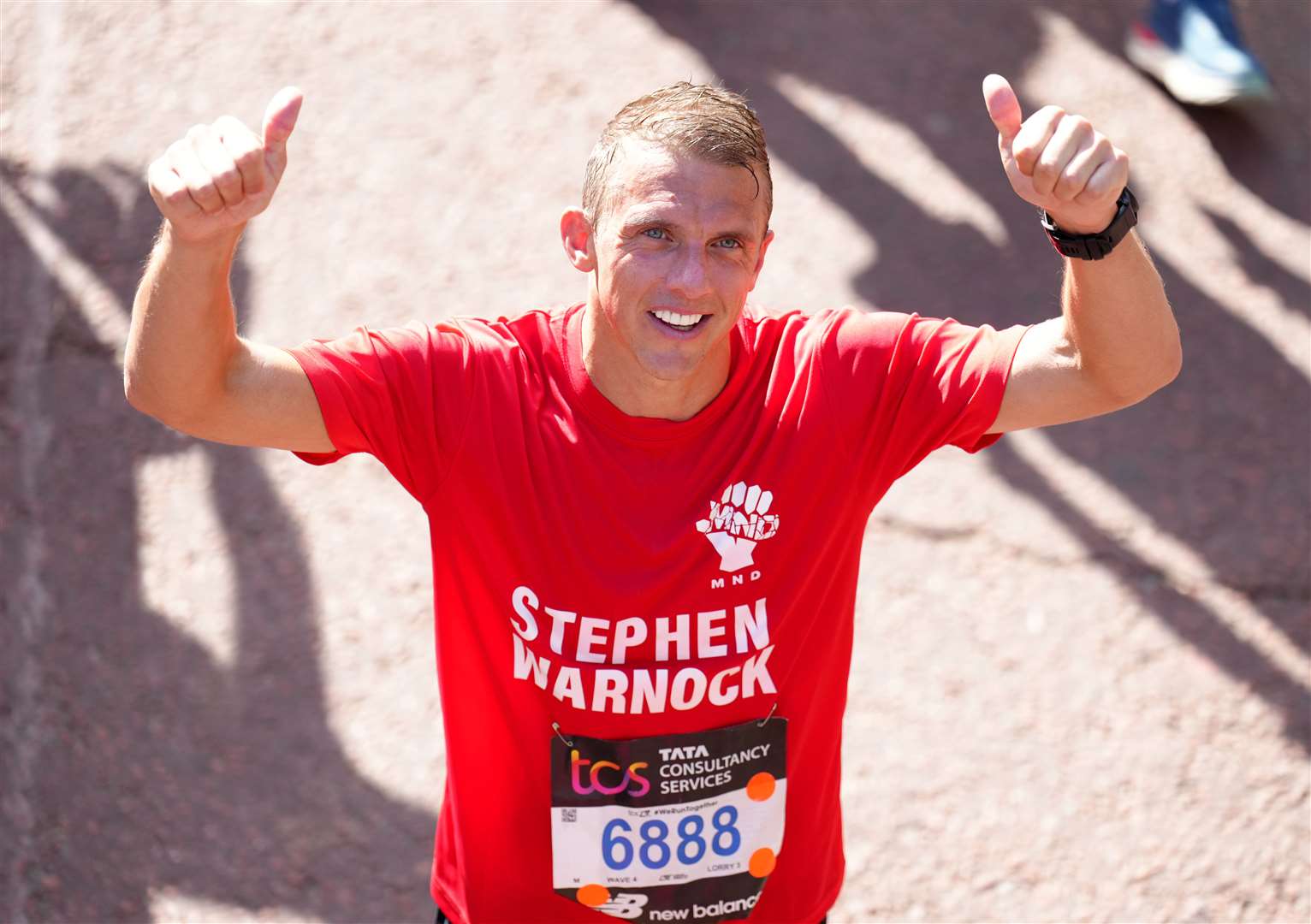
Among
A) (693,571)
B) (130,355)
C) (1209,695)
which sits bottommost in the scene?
(1209,695)

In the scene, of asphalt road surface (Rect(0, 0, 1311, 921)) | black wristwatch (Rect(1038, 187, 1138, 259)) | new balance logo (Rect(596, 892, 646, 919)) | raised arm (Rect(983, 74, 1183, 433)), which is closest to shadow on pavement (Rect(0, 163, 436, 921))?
asphalt road surface (Rect(0, 0, 1311, 921))

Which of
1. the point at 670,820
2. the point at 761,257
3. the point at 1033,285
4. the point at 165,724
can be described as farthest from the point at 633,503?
the point at 1033,285

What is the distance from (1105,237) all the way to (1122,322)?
0.45 feet

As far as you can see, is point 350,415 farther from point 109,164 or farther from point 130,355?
point 109,164

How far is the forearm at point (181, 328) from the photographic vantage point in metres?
1.95

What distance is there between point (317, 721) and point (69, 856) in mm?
654

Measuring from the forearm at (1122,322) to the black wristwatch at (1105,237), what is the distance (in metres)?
0.02

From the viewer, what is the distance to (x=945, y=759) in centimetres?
386

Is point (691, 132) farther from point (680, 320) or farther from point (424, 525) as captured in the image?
point (424, 525)

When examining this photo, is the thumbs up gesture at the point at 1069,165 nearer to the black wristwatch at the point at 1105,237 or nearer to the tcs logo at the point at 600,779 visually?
the black wristwatch at the point at 1105,237

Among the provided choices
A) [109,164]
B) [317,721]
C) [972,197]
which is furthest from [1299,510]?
[109,164]

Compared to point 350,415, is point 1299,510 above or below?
below

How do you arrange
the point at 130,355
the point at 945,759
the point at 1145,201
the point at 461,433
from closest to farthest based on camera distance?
1. the point at 130,355
2. the point at 461,433
3. the point at 945,759
4. the point at 1145,201

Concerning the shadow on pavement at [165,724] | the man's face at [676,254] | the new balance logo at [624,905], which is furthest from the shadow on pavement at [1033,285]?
the man's face at [676,254]
